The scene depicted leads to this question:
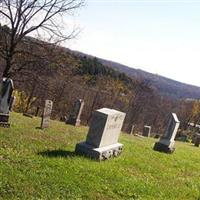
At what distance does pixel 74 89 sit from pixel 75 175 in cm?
6192

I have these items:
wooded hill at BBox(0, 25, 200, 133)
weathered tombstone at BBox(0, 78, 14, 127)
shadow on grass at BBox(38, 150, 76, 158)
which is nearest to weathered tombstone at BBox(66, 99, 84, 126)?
wooded hill at BBox(0, 25, 200, 133)

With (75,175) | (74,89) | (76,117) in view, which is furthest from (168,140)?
(74,89)

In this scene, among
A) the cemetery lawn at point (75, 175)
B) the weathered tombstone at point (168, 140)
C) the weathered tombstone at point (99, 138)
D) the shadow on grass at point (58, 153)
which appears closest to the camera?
the cemetery lawn at point (75, 175)

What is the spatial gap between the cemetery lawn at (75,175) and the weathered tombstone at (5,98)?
2.59 ft

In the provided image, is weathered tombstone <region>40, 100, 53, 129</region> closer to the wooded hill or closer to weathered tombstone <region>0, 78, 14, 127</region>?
weathered tombstone <region>0, 78, 14, 127</region>

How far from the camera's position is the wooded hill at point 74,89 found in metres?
27.8

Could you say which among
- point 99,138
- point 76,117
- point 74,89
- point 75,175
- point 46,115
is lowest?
point 75,175

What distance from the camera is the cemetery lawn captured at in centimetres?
871

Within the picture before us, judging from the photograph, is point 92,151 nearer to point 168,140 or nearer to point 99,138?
point 99,138

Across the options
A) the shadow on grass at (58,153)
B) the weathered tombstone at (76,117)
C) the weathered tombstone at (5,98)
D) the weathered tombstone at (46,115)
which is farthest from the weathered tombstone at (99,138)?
the weathered tombstone at (76,117)

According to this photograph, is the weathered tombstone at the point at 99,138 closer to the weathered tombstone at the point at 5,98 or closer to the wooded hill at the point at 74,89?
the weathered tombstone at the point at 5,98

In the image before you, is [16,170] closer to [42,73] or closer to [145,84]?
[42,73]

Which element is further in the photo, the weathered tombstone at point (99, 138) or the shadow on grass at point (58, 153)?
the weathered tombstone at point (99, 138)

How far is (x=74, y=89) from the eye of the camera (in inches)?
2822
